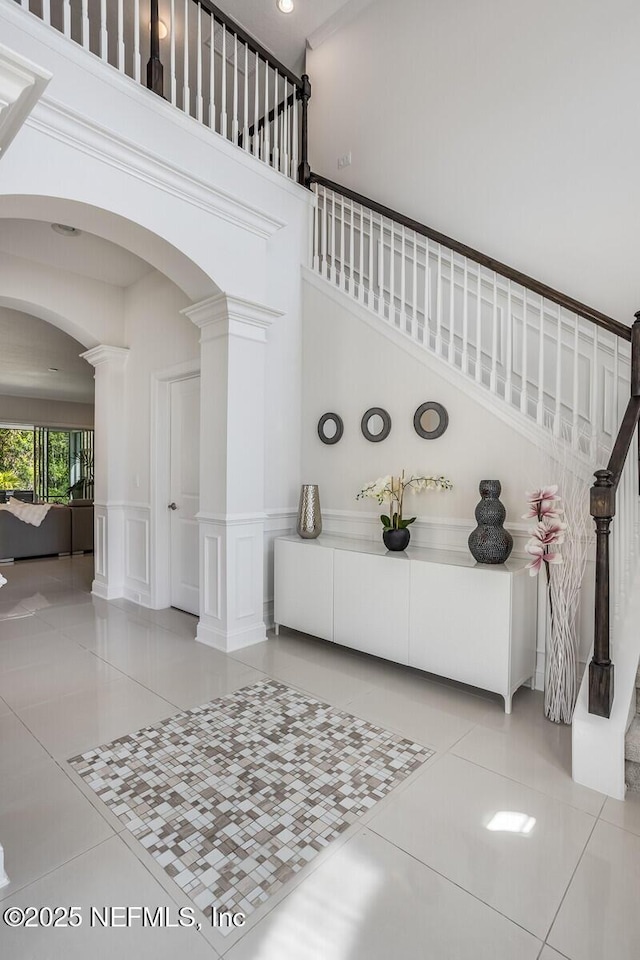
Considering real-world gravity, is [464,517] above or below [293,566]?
above

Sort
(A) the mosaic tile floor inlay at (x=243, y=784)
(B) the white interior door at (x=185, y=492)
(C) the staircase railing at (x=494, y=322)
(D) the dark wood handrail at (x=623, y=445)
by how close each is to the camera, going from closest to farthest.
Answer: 1. (A) the mosaic tile floor inlay at (x=243, y=784)
2. (D) the dark wood handrail at (x=623, y=445)
3. (C) the staircase railing at (x=494, y=322)
4. (B) the white interior door at (x=185, y=492)

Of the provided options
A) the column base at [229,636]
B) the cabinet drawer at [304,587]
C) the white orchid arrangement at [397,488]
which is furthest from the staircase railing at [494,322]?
the column base at [229,636]

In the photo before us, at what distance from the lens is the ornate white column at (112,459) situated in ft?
16.3

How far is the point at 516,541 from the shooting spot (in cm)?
299

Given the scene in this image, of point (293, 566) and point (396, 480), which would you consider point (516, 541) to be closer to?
point (396, 480)

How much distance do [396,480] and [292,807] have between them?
2020 mm

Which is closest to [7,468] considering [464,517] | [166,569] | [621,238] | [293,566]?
[166,569]

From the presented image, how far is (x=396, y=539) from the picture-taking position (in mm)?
3223

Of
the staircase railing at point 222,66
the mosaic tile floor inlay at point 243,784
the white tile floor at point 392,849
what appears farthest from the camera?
the staircase railing at point 222,66

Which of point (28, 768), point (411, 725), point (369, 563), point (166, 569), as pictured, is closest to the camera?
point (28, 768)

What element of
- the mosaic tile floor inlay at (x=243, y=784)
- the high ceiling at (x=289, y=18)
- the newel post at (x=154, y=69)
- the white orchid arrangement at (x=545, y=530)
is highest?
the high ceiling at (x=289, y=18)

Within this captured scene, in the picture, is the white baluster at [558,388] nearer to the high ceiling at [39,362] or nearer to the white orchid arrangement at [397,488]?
the white orchid arrangement at [397,488]

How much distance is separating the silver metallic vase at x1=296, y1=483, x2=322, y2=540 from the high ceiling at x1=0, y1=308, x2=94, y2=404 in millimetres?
4731

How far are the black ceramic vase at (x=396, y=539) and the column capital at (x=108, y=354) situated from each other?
329 centimetres
